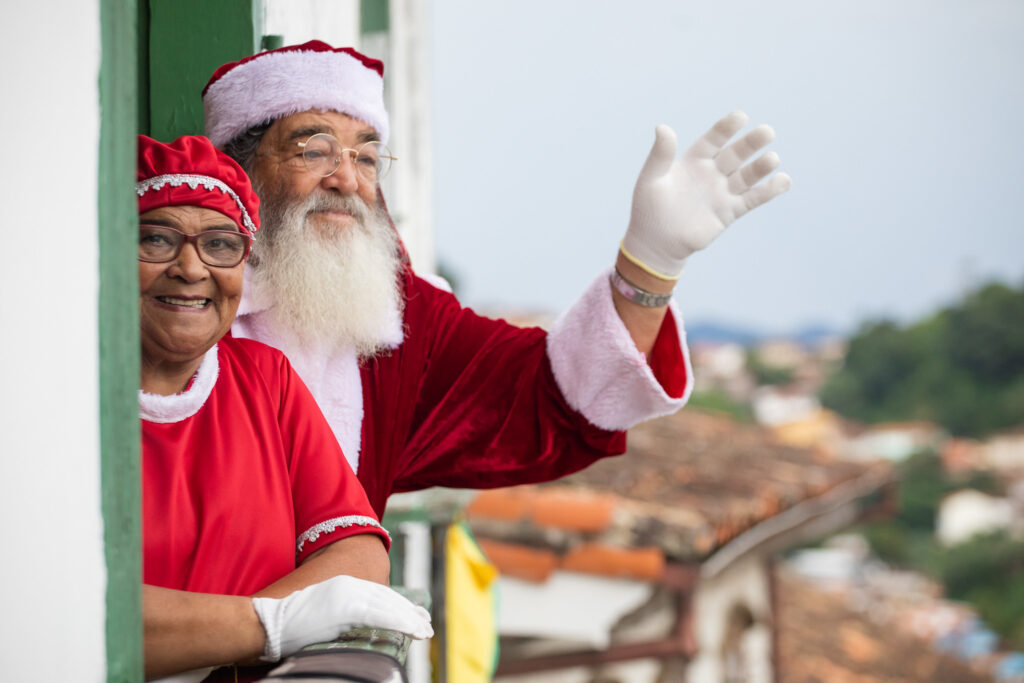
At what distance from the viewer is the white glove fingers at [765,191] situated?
7.16 ft

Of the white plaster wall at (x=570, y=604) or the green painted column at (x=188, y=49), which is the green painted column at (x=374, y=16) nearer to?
the green painted column at (x=188, y=49)

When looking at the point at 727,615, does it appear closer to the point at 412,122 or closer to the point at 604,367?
the point at 412,122

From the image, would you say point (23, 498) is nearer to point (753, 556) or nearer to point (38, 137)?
point (38, 137)

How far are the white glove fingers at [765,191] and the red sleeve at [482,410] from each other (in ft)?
1.90

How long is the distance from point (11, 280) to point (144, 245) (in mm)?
527

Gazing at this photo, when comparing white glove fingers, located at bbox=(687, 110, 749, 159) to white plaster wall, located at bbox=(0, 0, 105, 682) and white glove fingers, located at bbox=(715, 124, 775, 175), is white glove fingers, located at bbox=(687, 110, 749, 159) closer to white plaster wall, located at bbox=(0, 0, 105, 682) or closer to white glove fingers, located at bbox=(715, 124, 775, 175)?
white glove fingers, located at bbox=(715, 124, 775, 175)

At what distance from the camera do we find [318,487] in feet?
5.61

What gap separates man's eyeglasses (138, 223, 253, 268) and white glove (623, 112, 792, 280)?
85cm

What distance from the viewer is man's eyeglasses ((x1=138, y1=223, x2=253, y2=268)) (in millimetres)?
1654

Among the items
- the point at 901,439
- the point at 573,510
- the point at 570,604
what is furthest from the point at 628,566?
the point at 901,439

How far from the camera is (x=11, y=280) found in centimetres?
114

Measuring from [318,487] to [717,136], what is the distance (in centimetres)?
108

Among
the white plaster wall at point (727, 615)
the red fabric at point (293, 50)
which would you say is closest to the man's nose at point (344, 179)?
the red fabric at point (293, 50)

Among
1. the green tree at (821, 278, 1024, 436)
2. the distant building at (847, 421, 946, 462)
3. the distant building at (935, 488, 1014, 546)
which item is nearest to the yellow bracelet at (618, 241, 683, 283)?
the distant building at (935, 488, 1014, 546)
